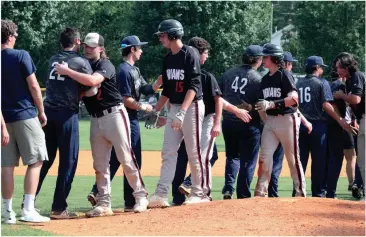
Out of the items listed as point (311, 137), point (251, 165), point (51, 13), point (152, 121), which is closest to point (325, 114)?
point (311, 137)

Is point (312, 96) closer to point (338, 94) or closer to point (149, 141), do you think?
point (338, 94)

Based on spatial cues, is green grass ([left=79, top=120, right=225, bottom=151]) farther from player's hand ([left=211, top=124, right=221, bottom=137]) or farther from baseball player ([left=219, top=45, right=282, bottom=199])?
player's hand ([left=211, top=124, right=221, bottom=137])

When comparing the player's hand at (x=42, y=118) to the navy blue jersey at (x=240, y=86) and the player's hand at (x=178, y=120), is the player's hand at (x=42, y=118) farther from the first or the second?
the navy blue jersey at (x=240, y=86)

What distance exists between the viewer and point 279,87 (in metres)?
10.4

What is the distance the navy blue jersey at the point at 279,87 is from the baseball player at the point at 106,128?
191 centimetres

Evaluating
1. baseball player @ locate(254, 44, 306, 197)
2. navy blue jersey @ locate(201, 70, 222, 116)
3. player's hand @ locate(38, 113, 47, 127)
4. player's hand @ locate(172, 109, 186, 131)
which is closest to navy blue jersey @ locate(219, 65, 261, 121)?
baseball player @ locate(254, 44, 306, 197)

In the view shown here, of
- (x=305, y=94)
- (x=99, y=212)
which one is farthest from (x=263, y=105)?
(x=99, y=212)

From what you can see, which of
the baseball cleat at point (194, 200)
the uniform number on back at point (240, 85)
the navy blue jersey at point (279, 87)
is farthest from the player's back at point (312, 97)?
the baseball cleat at point (194, 200)

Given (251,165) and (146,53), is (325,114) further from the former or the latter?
(146,53)

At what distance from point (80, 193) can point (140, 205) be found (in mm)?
3566

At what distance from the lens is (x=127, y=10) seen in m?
57.2

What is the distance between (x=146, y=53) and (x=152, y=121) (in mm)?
38813

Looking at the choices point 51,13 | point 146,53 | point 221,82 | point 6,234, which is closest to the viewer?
point 6,234

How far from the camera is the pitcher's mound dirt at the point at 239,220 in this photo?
26.5ft
